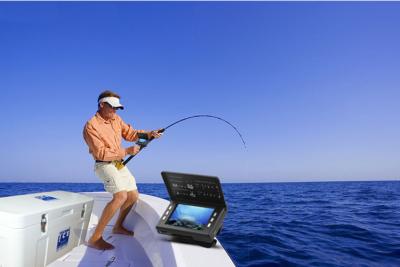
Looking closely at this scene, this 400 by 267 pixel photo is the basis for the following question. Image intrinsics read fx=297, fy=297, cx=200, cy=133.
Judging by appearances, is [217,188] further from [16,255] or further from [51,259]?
[51,259]

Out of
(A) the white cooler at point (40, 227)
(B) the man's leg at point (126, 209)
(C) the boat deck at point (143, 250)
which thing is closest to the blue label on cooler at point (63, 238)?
(A) the white cooler at point (40, 227)

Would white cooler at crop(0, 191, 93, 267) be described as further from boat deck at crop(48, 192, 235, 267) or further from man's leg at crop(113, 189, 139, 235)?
man's leg at crop(113, 189, 139, 235)

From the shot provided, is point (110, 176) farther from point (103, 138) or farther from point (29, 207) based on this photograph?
point (29, 207)

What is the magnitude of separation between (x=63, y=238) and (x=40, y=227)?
0.47m

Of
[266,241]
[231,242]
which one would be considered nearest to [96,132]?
[231,242]

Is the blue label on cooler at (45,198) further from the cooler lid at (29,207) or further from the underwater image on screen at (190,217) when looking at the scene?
the underwater image on screen at (190,217)

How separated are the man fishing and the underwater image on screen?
3.84ft

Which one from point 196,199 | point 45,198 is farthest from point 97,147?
point 196,199

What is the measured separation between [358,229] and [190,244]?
5.05 meters

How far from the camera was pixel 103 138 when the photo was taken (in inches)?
109

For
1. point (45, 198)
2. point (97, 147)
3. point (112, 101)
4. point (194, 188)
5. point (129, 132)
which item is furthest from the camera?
point (129, 132)

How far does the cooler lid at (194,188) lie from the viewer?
5.32ft

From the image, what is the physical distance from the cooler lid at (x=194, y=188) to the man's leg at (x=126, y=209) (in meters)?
1.34

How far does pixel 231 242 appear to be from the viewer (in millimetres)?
4477
